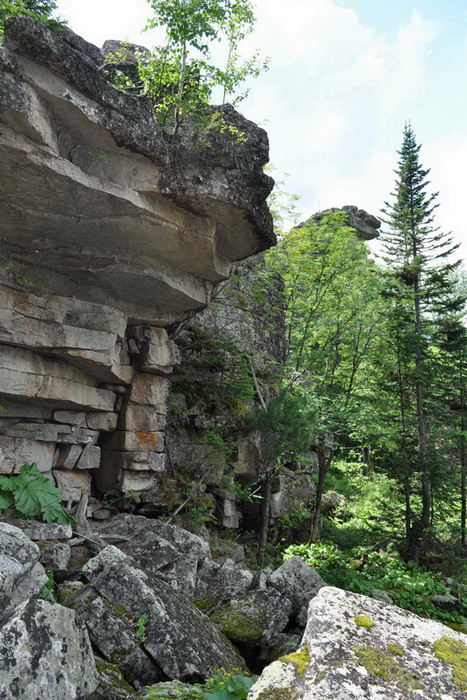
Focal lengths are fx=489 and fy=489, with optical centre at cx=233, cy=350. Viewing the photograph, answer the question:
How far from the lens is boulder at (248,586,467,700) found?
7.42 feet

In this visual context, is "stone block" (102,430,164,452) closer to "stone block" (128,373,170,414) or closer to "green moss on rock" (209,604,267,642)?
"stone block" (128,373,170,414)

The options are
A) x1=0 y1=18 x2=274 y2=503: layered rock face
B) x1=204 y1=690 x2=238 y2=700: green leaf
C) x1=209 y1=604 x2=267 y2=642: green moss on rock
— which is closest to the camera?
x1=204 y1=690 x2=238 y2=700: green leaf

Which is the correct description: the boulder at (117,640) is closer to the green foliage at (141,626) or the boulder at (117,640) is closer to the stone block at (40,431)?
the green foliage at (141,626)

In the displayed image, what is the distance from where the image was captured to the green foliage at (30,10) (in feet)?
23.8

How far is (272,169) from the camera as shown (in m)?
14.8

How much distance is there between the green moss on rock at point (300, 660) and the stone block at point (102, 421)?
8.75 meters

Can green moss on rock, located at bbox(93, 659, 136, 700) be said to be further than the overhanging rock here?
No

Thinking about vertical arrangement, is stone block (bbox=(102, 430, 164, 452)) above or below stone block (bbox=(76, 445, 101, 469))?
above

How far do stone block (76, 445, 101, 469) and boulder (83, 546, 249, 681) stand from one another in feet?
16.3

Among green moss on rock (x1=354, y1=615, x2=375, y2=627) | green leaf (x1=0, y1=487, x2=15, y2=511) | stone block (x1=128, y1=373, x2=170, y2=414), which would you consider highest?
stone block (x1=128, y1=373, x2=170, y2=414)

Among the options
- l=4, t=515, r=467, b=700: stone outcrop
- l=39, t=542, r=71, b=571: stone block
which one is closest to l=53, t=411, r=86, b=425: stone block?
l=4, t=515, r=467, b=700: stone outcrop

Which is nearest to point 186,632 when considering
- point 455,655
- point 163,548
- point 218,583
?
point 163,548

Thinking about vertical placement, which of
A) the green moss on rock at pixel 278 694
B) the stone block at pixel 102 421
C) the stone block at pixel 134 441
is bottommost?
the green moss on rock at pixel 278 694

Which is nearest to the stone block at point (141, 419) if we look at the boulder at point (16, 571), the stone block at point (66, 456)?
the stone block at point (66, 456)
